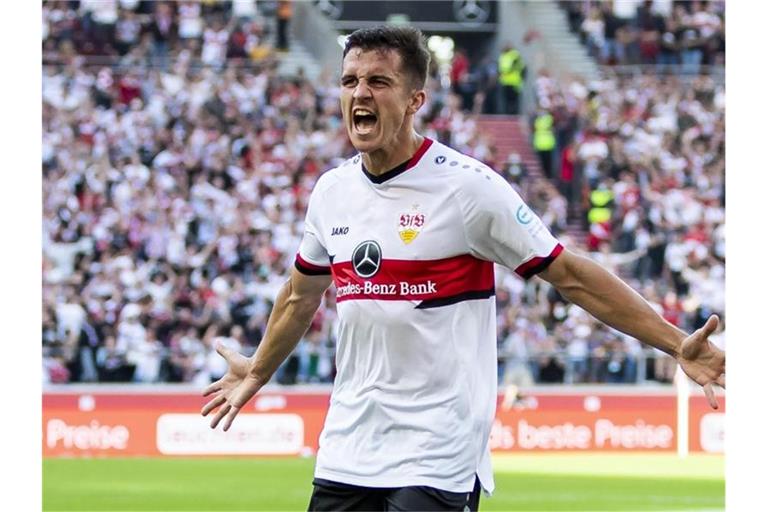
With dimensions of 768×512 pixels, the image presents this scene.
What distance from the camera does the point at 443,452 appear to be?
561 cm

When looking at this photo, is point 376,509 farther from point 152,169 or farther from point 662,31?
point 662,31

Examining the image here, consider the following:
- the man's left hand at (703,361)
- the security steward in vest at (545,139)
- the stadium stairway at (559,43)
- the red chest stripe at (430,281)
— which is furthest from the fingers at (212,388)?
the stadium stairway at (559,43)

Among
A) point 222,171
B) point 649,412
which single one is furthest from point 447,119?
point 649,412

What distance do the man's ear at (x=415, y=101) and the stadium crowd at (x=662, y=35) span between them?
27248 mm

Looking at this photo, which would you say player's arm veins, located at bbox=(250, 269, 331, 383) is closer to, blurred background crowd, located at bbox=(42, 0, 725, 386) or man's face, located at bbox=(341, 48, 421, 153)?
man's face, located at bbox=(341, 48, 421, 153)

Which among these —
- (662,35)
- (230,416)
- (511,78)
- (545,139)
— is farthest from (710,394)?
(662,35)

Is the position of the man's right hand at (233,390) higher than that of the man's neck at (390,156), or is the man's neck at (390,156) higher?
the man's neck at (390,156)

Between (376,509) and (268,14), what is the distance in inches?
1078

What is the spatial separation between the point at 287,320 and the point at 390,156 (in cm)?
95

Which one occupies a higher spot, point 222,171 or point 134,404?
point 222,171

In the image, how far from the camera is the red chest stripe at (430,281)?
5645mm

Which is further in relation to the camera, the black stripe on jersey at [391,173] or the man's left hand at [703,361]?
the black stripe on jersey at [391,173]

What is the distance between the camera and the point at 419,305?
5629mm

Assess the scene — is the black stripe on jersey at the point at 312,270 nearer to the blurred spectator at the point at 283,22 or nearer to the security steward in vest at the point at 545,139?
the security steward in vest at the point at 545,139
